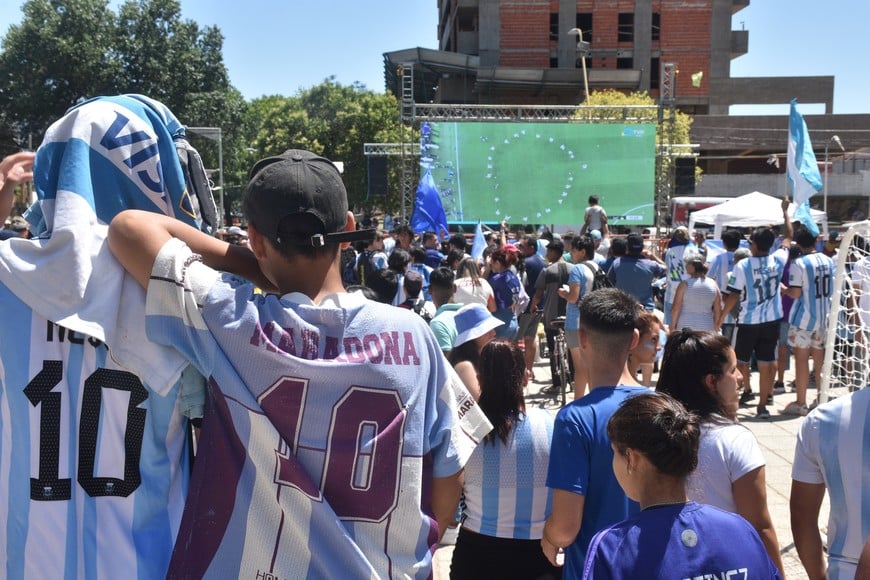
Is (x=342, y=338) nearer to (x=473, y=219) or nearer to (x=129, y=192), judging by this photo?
(x=129, y=192)

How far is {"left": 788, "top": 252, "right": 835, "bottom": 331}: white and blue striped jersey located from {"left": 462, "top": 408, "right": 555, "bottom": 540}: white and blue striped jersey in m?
6.35

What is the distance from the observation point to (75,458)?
5.30ft

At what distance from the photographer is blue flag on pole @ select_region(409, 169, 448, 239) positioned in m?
14.4

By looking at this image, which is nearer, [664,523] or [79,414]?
[79,414]

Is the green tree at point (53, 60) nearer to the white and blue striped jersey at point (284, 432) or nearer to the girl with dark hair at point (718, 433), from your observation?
the girl with dark hair at point (718, 433)

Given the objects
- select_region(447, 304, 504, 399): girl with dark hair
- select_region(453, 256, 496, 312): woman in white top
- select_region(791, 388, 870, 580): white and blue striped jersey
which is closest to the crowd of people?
select_region(791, 388, 870, 580): white and blue striped jersey

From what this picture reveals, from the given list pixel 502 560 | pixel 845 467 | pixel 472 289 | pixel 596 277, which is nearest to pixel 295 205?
pixel 845 467

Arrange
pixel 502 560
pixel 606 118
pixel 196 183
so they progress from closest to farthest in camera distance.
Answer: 1. pixel 196 183
2. pixel 502 560
3. pixel 606 118

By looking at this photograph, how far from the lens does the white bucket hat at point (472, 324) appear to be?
4.78 m

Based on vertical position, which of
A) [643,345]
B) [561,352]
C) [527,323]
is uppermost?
[643,345]

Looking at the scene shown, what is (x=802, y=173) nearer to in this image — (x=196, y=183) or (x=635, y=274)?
(x=635, y=274)

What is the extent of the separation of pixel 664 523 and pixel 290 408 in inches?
43.1

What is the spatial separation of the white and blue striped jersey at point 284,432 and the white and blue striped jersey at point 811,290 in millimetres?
8064

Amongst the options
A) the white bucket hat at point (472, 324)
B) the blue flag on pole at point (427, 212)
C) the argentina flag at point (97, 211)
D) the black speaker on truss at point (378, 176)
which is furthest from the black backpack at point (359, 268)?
the black speaker on truss at point (378, 176)
